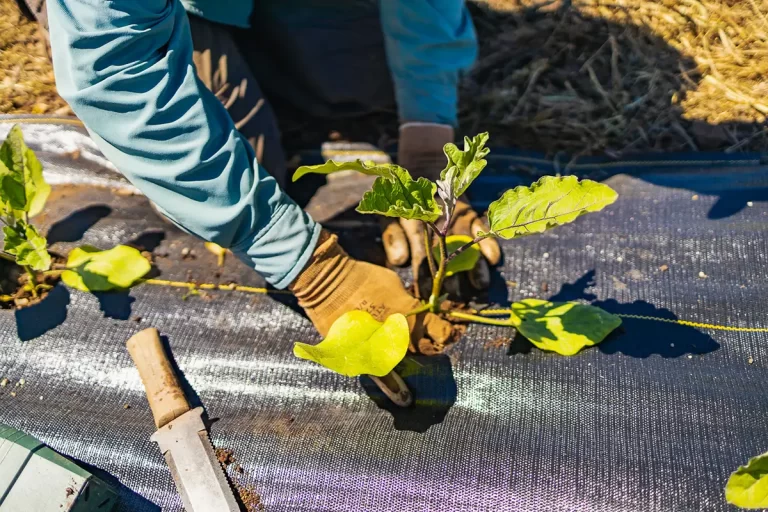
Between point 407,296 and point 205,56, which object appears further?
point 205,56

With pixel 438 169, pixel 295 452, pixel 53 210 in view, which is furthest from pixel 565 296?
pixel 53 210

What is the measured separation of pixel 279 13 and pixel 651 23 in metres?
1.20

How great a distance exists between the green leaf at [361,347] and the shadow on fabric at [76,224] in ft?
2.50

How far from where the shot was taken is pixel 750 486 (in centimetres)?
85

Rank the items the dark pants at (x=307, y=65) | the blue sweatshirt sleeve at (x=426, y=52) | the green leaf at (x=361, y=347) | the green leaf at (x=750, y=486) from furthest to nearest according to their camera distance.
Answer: the dark pants at (x=307, y=65) < the blue sweatshirt sleeve at (x=426, y=52) < the green leaf at (x=361, y=347) < the green leaf at (x=750, y=486)

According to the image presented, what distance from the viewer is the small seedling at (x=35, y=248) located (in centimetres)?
131

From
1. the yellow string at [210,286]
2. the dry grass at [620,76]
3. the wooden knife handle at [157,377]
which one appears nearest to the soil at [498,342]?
the yellow string at [210,286]

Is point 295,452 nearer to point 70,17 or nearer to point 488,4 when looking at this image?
point 70,17

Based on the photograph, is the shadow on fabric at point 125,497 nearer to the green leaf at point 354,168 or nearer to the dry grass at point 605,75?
the green leaf at point 354,168

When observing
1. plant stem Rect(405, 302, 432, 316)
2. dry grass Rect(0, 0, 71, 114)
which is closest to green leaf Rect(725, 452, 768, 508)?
plant stem Rect(405, 302, 432, 316)

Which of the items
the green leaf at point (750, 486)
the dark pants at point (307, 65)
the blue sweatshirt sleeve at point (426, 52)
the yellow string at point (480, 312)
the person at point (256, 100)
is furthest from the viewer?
the dark pants at point (307, 65)

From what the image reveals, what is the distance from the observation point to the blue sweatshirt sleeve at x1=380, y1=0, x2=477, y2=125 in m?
1.56

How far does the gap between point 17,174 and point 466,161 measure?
0.94 metres

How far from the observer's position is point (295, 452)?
42.4 inches
